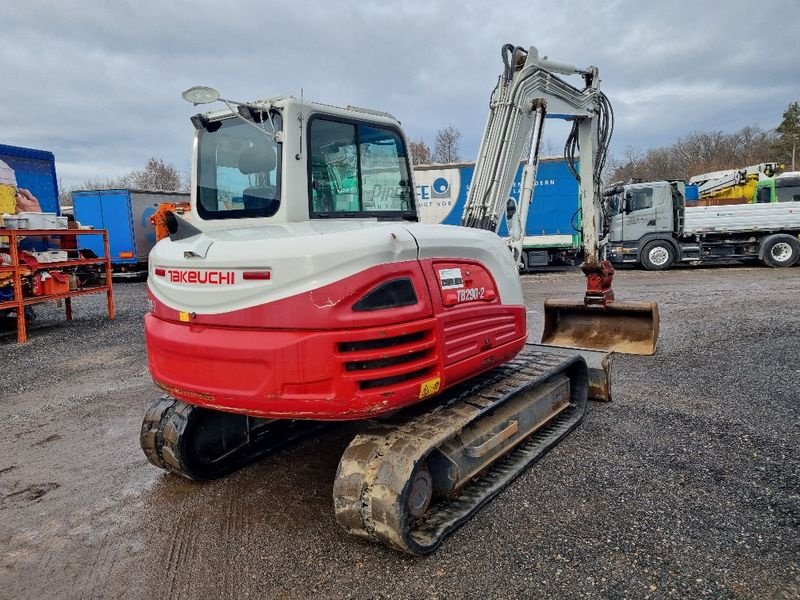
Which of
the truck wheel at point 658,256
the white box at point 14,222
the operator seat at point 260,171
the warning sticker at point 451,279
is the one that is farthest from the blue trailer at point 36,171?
the truck wheel at point 658,256

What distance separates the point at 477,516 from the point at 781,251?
18101 mm

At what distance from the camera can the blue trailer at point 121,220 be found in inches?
770

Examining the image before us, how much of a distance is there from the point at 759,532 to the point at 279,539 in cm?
276

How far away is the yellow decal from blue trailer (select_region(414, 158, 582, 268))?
14092 mm

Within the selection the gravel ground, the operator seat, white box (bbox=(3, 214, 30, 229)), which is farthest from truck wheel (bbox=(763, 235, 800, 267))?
white box (bbox=(3, 214, 30, 229))

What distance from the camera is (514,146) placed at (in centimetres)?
Answer: 580

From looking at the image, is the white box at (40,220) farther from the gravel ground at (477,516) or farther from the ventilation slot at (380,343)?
the ventilation slot at (380,343)

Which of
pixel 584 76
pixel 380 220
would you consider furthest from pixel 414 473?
pixel 584 76

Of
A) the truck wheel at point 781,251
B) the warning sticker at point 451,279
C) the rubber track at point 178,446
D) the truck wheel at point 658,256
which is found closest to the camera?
the warning sticker at point 451,279

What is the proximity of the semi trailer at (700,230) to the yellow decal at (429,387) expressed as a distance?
15660 mm

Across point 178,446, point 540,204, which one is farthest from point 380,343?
point 540,204

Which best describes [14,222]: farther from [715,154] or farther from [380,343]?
[715,154]

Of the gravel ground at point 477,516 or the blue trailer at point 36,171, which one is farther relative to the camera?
the blue trailer at point 36,171

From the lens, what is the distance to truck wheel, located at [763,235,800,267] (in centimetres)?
1706
